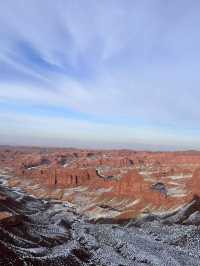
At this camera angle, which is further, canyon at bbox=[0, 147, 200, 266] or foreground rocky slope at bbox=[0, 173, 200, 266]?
canyon at bbox=[0, 147, 200, 266]

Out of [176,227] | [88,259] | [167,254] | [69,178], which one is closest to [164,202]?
[176,227]

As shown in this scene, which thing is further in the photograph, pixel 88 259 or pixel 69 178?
pixel 69 178

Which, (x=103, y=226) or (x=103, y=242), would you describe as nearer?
→ (x=103, y=242)

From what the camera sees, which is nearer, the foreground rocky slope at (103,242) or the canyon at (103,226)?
the foreground rocky slope at (103,242)

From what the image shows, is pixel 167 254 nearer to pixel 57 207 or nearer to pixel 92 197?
pixel 57 207

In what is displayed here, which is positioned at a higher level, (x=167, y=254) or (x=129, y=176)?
(x=129, y=176)

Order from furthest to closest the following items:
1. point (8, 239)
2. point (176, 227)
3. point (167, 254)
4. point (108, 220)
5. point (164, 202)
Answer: point (164, 202) → point (108, 220) → point (176, 227) → point (167, 254) → point (8, 239)

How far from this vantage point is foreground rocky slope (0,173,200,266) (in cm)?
5606

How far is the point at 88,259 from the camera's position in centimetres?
5988

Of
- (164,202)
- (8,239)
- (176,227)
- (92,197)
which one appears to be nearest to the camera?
(8,239)

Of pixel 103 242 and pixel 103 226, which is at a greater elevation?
pixel 103 226

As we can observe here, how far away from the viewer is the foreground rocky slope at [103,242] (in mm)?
56062

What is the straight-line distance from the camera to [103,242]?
73938mm

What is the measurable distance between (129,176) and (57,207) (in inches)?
1081
